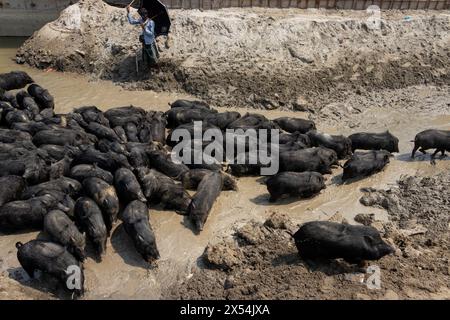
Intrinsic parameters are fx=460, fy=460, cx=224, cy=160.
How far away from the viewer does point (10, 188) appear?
7469mm

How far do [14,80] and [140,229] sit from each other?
26.2ft

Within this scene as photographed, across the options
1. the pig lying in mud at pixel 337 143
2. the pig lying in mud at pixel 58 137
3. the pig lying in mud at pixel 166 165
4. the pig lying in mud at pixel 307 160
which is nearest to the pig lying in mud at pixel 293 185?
the pig lying in mud at pixel 307 160

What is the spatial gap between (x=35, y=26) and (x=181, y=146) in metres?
9.96

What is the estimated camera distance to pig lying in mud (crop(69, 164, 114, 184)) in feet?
25.9

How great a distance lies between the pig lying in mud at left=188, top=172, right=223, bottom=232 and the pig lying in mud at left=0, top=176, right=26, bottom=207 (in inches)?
112

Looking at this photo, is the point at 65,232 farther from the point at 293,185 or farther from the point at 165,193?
the point at 293,185

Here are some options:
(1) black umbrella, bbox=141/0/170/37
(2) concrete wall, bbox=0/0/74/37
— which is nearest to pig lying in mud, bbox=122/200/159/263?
(1) black umbrella, bbox=141/0/170/37

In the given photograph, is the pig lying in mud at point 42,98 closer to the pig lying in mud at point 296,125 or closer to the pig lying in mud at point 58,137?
the pig lying in mud at point 58,137

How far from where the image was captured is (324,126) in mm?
10914

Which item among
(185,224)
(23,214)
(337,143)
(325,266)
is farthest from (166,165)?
(325,266)

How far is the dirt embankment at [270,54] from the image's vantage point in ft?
39.7

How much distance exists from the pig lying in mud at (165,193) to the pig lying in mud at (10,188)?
1960mm

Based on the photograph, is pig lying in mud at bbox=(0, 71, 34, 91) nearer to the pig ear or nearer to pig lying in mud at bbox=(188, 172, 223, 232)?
pig lying in mud at bbox=(188, 172, 223, 232)
